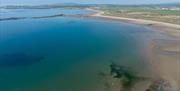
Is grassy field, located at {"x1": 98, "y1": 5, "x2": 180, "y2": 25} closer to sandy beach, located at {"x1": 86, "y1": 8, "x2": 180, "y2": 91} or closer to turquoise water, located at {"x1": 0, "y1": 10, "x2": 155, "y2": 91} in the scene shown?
→ sandy beach, located at {"x1": 86, "y1": 8, "x2": 180, "y2": 91}

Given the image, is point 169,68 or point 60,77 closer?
point 60,77

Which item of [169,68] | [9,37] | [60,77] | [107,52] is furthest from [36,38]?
[169,68]

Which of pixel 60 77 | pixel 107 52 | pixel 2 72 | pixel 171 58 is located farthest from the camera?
pixel 107 52

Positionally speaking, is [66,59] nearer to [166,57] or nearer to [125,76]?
[125,76]

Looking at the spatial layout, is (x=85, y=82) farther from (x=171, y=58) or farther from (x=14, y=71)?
(x=171, y=58)

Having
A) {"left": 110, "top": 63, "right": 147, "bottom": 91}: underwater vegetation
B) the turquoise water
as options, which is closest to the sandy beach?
the turquoise water

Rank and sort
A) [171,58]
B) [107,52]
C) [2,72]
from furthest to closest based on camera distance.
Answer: [107,52], [171,58], [2,72]

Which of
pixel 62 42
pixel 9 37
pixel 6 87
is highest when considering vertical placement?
pixel 9 37
